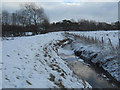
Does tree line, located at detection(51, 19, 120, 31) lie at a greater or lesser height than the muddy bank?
greater

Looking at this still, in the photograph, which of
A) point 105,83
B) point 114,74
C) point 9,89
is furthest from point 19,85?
point 114,74

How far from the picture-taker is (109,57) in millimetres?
7516

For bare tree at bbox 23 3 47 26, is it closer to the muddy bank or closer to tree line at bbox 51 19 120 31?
tree line at bbox 51 19 120 31

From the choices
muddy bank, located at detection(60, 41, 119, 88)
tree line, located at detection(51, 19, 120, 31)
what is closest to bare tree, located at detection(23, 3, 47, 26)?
tree line, located at detection(51, 19, 120, 31)

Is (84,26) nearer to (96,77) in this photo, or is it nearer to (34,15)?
(34,15)

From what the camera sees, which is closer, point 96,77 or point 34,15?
point 96,77

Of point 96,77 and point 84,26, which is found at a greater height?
point 84,26

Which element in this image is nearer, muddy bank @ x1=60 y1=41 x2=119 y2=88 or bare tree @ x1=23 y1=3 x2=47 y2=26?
muddy bank @ x1=60 y1=41 x2=119 y2=88

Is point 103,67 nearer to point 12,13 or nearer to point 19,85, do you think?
point 19,85

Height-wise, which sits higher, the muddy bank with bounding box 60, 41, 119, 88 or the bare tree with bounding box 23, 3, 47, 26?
the bare tree with bounding box 23, 3, 47, 26

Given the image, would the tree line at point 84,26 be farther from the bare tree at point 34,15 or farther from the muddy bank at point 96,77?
the muddy bank at point 96,77

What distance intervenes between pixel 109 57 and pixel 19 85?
6.53m

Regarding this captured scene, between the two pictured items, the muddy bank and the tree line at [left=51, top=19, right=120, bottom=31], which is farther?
the tree line at [left=51, top=19, right=120, bottom=31]

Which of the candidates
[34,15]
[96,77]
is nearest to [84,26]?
[34,15]
